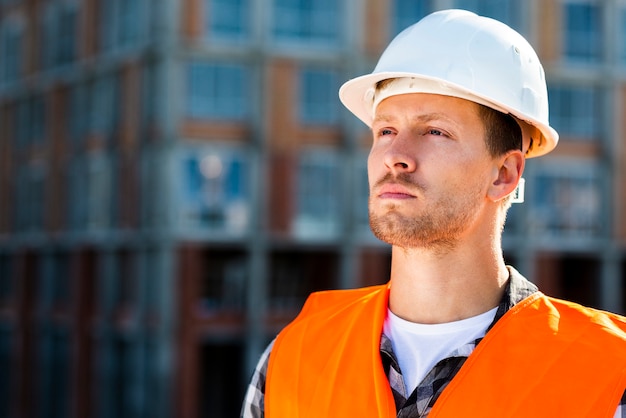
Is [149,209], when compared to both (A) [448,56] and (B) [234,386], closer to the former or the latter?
(B) [234,386]

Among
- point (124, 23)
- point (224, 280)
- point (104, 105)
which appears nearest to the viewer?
point (224, 280)

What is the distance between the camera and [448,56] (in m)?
3.51

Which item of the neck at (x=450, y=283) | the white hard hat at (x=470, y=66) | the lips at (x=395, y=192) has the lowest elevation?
the neck at (x=450, y=283)

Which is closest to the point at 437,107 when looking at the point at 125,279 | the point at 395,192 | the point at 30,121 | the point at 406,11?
the point at 395,192

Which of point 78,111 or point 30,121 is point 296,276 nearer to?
point 78,111

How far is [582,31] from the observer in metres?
31.6

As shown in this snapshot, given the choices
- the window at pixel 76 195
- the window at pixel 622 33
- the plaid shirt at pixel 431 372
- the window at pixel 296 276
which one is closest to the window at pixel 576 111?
the window at pixel 622 33

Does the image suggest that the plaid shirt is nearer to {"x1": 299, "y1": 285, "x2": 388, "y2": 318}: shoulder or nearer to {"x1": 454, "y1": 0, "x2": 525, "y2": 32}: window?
{"x1": 299, "y1": 285, "x2": 388, "y2": 318}: shoulder

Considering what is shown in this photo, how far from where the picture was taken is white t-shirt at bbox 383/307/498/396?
347 centimetres

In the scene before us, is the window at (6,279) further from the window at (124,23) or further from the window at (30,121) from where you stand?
the window at (124,23)

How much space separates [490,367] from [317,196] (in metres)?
26.0

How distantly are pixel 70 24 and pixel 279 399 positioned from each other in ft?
106

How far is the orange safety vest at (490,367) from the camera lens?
3.12m

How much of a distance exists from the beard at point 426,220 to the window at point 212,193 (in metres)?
24.9
